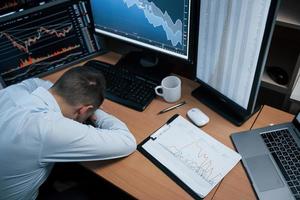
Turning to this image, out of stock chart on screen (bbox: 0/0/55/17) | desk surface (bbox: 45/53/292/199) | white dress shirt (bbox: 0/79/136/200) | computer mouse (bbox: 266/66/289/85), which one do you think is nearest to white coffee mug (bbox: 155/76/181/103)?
desk surface (bbox: 45/53/292/199)

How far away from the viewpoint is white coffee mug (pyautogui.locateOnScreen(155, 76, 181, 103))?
119 cm

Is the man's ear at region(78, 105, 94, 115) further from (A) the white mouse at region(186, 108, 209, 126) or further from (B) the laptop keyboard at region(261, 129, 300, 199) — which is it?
(B) the laptop keyboard at region(261, 129, 300, 199)

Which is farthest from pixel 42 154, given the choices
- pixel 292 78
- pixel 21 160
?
pixel 292 78

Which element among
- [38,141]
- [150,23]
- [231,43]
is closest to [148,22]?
[150,23]

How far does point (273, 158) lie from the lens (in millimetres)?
977

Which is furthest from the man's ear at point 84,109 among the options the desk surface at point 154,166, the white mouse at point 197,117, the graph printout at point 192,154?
the white mouse at point 197,117

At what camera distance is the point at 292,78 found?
1.06 m

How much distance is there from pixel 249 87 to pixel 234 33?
0.59 ft

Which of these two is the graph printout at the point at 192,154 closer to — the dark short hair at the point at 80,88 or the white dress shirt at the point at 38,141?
the white dress shirt at the point at 38,141

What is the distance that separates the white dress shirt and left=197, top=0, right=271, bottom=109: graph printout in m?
0.38

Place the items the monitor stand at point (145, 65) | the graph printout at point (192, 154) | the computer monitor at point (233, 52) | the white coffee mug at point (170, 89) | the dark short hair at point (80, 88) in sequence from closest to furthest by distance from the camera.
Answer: the computer monitor at point (233, 52), the graph printout at point (192, 154), the dark short hair at point (80, 88), the white coffee mug at point (170, 89), the monitor stand at point (145, 65)

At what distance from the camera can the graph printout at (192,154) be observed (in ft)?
3.13

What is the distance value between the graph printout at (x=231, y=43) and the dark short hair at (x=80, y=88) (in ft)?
1.31

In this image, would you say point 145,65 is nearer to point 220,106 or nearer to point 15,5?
point 220,106
